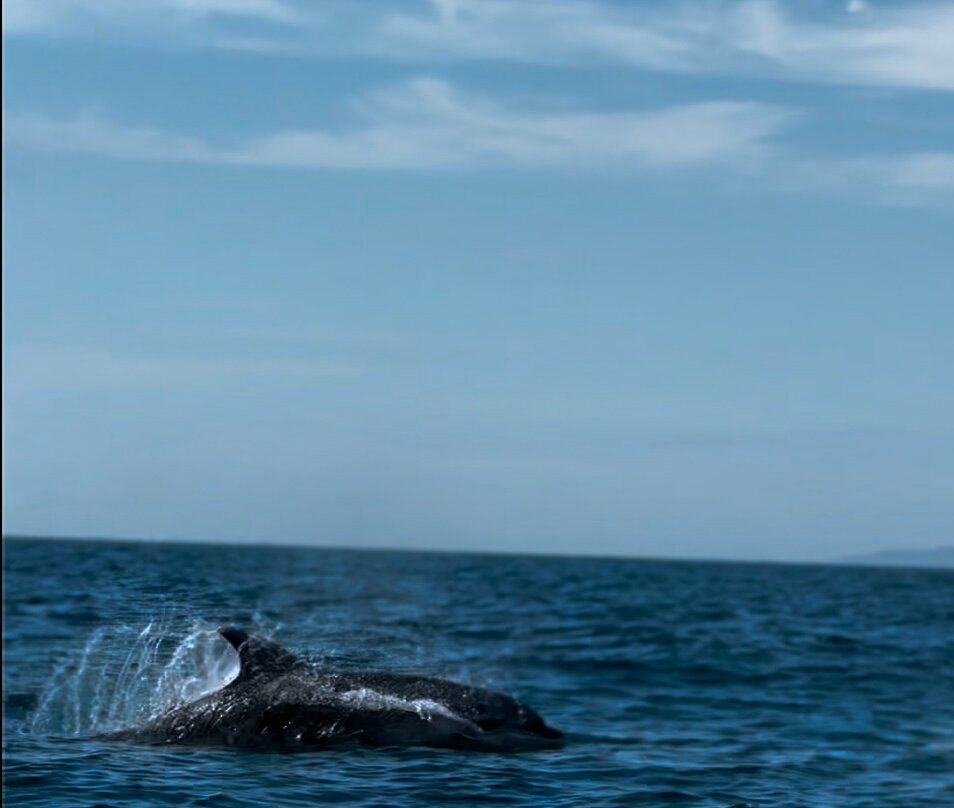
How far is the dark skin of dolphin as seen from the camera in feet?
49.7

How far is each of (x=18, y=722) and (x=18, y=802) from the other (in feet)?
18.3

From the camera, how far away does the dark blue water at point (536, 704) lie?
13.4 m

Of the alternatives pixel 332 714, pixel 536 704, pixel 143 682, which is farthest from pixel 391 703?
pixel 536 704

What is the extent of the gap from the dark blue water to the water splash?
0.14 ft

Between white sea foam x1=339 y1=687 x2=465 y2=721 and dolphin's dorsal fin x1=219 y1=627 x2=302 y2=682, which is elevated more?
dolphin's dorsal fin x1=219 y1=627 x2=302 y2=682

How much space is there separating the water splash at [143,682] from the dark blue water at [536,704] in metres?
0.04

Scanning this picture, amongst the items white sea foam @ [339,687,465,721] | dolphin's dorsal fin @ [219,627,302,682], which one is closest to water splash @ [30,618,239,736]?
dolphin's dorsal fin @ [219,627,302,682]

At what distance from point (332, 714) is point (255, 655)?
1068 millimetres

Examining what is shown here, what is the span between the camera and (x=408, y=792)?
13.0 meters

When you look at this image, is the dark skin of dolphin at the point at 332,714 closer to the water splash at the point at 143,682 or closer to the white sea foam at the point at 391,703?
the white sea foam at the point at 391,703

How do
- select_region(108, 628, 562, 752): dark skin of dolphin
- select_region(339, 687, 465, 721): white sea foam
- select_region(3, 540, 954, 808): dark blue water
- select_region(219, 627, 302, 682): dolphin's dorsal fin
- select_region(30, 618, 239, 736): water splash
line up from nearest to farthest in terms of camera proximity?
select_region(3, 540, 954, 808): dark blue water, select_region(108, 628, 562, 752): dark skin of dolphin, select_region(339, 687, 465, 721): white sea foam, select_region(219, 627, 302, 682): dolphin's dorsal fin, select_region(30, 618, 239, 736): water splash

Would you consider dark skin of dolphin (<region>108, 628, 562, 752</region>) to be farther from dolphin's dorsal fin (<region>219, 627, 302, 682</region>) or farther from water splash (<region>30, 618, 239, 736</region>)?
water splash (<region>30, 618, 239, 736</region>)

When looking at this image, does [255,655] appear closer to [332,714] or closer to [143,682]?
[332,714]

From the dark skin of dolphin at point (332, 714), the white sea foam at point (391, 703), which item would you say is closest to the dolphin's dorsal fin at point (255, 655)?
the dark skin of dolphin at point (332, 714)
